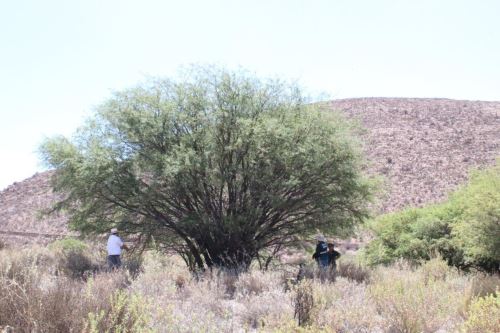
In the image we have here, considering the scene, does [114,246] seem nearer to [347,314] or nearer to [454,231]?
[347,314]

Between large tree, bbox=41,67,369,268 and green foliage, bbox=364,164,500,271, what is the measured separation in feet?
11.7

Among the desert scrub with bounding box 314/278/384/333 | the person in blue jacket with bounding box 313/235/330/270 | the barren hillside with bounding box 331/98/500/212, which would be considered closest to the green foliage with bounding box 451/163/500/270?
the person in blue jacket with bounding box 313/235/330/270

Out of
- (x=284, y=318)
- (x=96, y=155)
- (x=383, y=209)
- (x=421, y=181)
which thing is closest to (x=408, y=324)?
(x=284, y=318)

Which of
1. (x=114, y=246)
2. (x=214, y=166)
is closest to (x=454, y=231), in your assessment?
(x=214, y=166)

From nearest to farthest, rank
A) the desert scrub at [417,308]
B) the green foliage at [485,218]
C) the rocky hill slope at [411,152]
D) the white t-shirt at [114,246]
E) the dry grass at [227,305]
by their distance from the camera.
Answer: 1. the dry grass at [227,305]
2. the desert scrub at [417,308]
3. the white t-shirt at [114,246]
4. the green foliage at [485,218]
5. the rocky hill slope at [411,152]

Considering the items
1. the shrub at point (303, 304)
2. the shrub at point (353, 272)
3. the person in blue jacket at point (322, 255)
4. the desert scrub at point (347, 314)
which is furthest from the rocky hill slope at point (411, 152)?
the shrub at point (303, 304)

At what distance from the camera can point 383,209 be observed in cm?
4372

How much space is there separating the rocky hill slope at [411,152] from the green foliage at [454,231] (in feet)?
51.5

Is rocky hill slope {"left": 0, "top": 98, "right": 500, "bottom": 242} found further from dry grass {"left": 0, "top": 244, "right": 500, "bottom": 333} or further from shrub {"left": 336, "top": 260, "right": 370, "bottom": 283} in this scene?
dry grass {"left": 0, "top": 244, "right": 500, "bottom": 333}

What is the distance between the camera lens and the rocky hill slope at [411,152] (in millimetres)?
48031

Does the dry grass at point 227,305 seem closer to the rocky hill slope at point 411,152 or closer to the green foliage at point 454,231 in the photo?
the green foliage at point 454,231

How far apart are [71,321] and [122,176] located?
11.0 metres

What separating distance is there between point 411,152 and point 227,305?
50.4m

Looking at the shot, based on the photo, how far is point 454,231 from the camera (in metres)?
20.1
